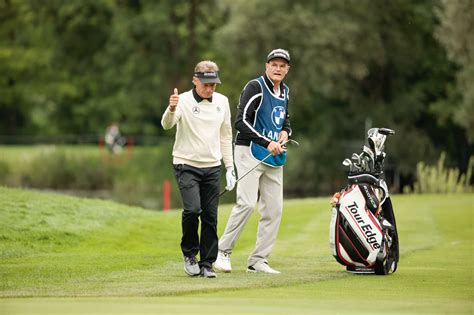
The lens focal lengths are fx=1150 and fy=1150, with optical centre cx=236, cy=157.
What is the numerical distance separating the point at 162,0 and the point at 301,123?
47.2 ft

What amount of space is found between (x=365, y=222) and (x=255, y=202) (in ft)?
3.64

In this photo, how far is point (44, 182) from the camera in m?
42.0

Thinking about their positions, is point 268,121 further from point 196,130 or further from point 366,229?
point 366,229

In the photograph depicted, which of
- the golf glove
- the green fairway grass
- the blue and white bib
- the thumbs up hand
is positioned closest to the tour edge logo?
the green fairway grass

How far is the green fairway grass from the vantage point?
28.9 feet

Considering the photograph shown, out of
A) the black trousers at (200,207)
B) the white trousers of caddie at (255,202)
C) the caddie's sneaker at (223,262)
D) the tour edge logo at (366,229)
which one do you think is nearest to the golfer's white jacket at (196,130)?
the black trousers at (200,207)

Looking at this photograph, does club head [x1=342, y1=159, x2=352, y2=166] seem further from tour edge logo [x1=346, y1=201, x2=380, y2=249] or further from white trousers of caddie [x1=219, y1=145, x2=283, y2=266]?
white trousers of caddie [x1=219, y1=145, x2=283, y2=266]

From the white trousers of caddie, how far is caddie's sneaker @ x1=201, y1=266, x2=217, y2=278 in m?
0.63

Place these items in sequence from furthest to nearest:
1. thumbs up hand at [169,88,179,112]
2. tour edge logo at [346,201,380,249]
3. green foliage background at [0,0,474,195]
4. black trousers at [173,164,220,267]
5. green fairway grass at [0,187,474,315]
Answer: green foliage background at [0,0,474,195], tour edge logo at [346,201,380,249], black trousers at [173,164,220,267], thumbs up hand at [169,88,179,112], green fairway grass at [0,187,474,315]

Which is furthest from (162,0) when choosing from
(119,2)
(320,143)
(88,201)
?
(88,201)

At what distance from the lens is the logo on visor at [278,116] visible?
37.7ft

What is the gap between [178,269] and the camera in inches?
463

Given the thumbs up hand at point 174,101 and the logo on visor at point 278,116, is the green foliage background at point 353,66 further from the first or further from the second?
the thumbs up hand at point 174,101

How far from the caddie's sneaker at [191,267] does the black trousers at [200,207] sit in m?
0.05
